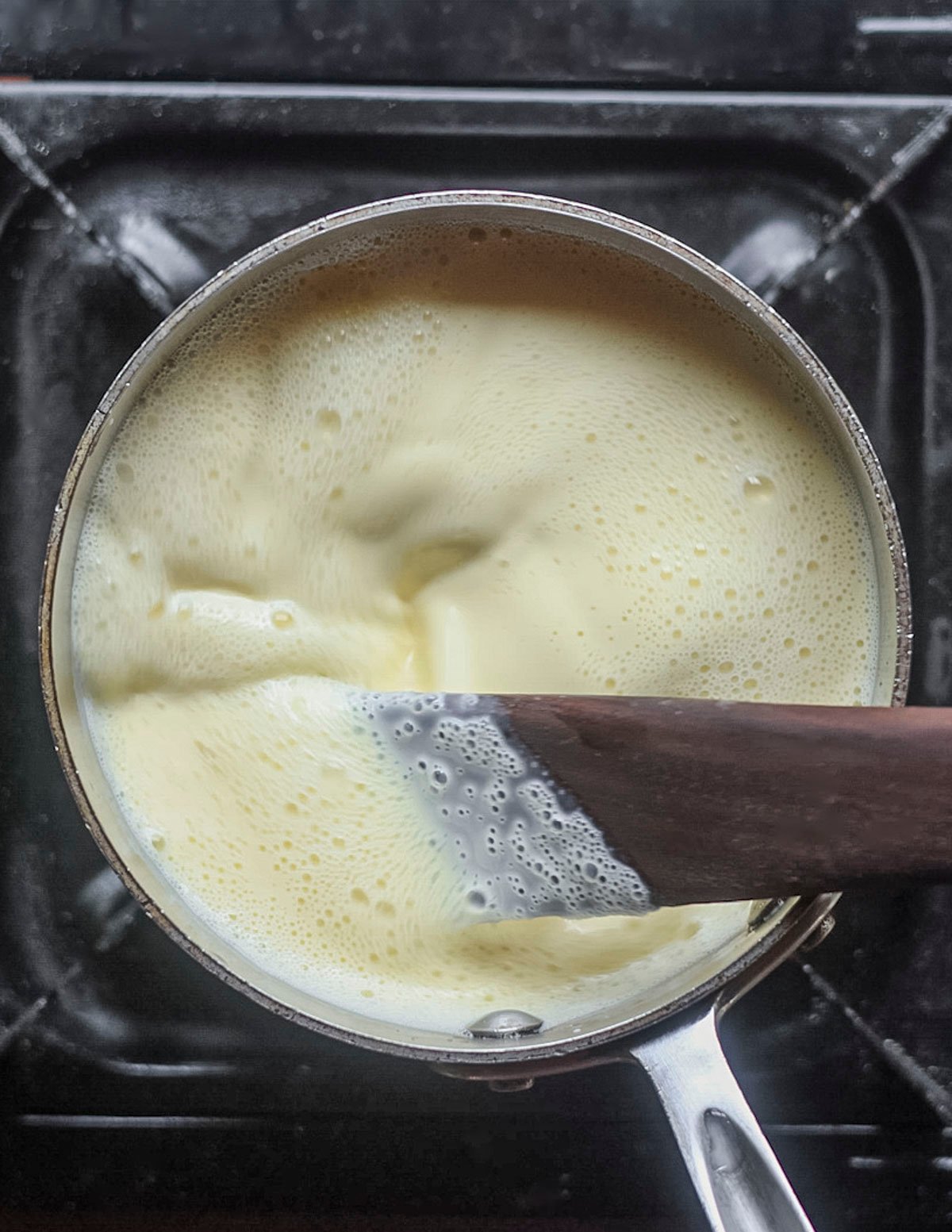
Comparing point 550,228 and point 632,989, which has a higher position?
point 550,228

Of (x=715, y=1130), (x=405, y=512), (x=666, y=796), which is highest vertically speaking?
(x=405, y=512)

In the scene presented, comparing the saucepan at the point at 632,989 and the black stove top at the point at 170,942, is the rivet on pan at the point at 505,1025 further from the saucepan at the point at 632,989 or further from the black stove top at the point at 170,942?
the black stove top at the point at 170,942

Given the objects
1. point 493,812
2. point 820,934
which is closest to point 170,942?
point 493,812

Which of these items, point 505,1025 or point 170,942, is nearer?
point 505,1025

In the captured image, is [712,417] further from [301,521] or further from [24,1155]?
[24,1155]

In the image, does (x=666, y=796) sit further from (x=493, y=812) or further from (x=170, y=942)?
(x=170, y=942)

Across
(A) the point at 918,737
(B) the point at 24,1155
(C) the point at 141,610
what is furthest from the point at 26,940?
(A) the point at 918,737
